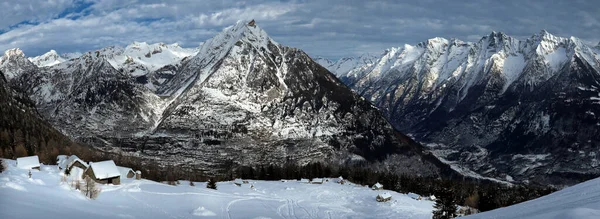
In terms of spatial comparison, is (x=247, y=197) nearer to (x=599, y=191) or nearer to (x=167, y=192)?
(x=167, y=192)

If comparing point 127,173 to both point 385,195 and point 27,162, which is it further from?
point 385,195

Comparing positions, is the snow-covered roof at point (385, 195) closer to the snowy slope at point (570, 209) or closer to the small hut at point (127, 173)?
the small hut at point (127, 173)

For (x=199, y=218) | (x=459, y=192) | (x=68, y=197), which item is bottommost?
(x=459, y=192)

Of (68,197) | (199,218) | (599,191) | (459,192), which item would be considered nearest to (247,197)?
(199,218)

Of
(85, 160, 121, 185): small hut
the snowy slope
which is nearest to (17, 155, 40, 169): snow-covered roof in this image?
(85, 160, 121, 185): small hut

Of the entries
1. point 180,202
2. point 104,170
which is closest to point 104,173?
point 104,170

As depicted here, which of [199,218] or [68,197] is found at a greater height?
[68,197]
